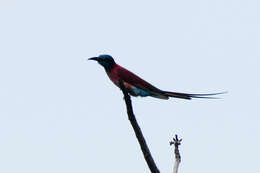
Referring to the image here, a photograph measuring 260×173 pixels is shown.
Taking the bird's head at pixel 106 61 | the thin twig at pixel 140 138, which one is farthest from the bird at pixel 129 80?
the thin twig at pixel 140 138

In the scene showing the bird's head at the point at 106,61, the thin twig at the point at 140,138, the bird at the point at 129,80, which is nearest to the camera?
the thin twig at the point at 140,138

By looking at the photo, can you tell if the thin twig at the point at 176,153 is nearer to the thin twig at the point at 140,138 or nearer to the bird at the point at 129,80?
the thin twig at the point at 140,138

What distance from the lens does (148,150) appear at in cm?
466

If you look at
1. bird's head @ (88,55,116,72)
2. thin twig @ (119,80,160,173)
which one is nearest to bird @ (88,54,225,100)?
bird's head @ (88,55,116,72)

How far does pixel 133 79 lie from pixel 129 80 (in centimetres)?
6

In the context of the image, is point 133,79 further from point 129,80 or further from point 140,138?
point 140,138

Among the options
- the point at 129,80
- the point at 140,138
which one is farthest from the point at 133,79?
the point at 140,138

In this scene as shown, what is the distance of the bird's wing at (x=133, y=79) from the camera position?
766 centimetres

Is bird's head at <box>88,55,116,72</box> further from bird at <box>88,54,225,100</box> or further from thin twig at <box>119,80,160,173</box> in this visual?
thin twig at <box>119,80,160,173</box>

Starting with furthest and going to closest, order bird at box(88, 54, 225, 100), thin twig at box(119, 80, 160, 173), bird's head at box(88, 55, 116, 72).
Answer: bird's head at box(88, 55, 116, 72) → bird at box(88, 54, 225, 100) → thin twig at box(119, 80, 160, 173)

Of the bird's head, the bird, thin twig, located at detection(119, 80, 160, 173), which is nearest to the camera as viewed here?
thin twig, located at detection(119, 80, 160, 173)

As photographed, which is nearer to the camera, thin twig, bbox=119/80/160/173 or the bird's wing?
thin twig, bbox=119/80/160/173

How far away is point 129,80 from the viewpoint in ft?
25.9

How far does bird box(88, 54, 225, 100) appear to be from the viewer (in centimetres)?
745
